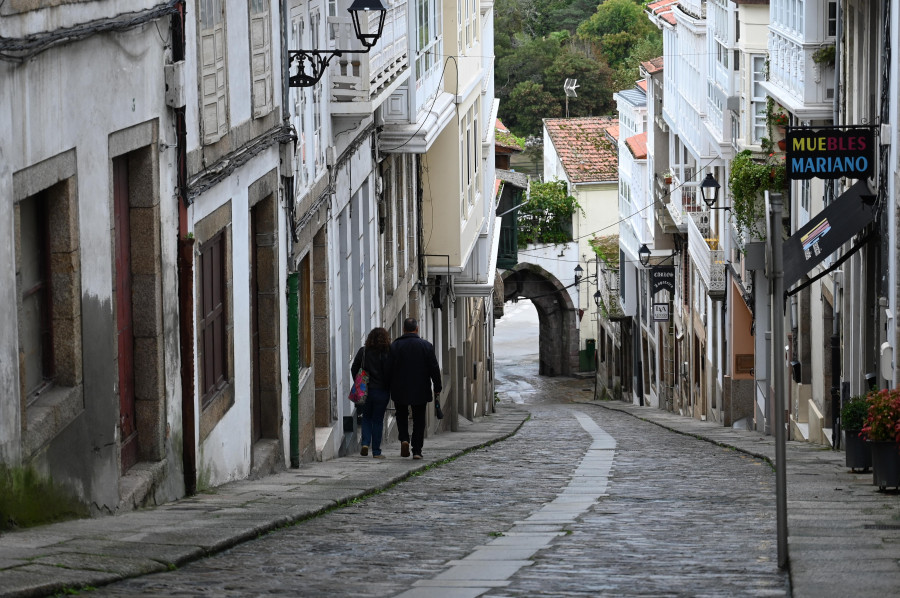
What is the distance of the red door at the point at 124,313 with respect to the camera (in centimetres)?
868

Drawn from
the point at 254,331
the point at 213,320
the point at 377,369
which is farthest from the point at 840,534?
the point at 377,369

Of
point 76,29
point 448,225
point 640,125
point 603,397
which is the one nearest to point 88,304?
point 76,29

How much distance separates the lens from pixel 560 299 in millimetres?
54125

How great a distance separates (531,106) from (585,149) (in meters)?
18.7

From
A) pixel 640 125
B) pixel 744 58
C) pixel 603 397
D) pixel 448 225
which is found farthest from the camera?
pixel 603 397

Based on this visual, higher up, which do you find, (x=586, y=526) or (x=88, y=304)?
(x=88, y=304)

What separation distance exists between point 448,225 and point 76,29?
16.8 m

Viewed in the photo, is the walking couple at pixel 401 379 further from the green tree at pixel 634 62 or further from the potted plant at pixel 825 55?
the green tree at pixel 634 62

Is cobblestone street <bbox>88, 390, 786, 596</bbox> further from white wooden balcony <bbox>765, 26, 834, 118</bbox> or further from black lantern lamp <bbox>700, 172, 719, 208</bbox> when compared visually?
black lantern lamp <bbox>700, 172, 719, 208</bbox>

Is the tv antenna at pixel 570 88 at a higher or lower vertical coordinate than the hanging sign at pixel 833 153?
Answer: higher

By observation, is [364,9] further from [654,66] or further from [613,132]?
[613,132]

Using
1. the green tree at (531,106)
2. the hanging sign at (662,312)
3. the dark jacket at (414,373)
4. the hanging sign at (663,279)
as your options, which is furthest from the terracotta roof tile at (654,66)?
the green tree at (531,106)

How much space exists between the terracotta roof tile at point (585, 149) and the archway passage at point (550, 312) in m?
3.98

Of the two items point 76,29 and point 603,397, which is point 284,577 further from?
point 603,397
